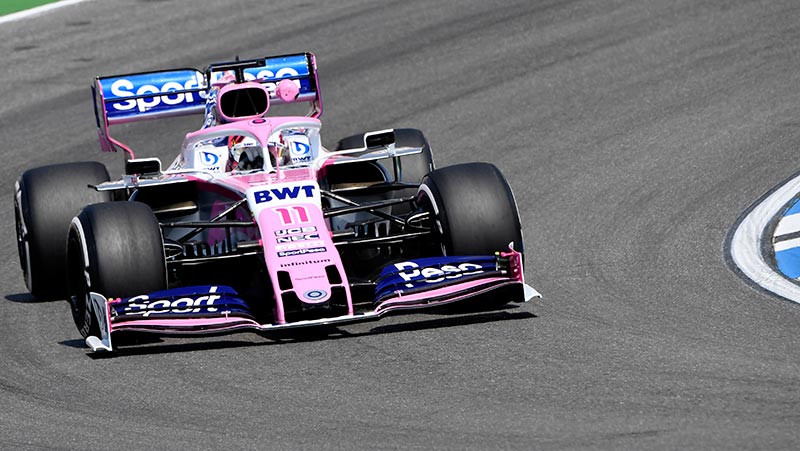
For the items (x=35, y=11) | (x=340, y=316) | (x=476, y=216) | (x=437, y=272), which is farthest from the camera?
(x=35, y=11)

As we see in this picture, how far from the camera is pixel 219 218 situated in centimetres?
958

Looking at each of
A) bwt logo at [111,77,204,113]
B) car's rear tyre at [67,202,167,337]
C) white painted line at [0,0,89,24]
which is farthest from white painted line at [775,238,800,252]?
white painted line at [0,0,89,24]

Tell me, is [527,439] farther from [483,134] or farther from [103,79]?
[483,134]

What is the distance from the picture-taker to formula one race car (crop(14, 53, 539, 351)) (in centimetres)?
853

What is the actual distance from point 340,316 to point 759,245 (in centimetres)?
340

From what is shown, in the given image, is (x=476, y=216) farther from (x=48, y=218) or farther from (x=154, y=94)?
(x=154, y=94)

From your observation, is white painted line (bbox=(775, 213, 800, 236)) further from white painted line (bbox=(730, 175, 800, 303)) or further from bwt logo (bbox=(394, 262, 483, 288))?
bwt logo (bbox=(394, 262, 483, 288))

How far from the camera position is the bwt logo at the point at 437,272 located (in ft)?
28.6

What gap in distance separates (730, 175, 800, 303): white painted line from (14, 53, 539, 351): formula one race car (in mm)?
1584

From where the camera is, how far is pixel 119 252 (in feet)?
28.2

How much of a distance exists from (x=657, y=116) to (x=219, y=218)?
6.33 meters

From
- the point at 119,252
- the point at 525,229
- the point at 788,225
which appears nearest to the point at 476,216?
the point at 119,252

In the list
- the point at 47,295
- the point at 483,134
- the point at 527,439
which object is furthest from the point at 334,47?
the point at 527,439

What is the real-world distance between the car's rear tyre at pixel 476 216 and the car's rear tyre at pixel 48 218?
260 cm
